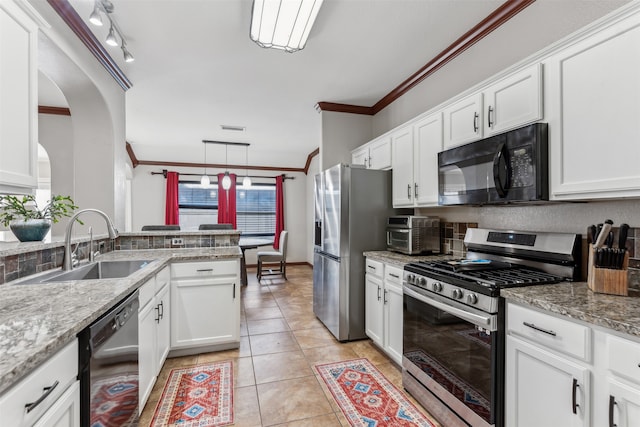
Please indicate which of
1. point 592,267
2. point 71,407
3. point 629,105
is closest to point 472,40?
point 629,105

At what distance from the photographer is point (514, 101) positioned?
1.77 meters

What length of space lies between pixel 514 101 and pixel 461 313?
1.29m

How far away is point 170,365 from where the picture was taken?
252cm

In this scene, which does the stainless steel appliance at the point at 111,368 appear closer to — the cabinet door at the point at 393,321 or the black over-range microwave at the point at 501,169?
the cabinet door at the point at 393,321

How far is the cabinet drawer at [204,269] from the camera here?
257cm

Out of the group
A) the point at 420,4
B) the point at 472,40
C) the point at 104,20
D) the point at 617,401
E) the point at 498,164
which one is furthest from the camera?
the point at 472,40

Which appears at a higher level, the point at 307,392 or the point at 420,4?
the point at 420,4

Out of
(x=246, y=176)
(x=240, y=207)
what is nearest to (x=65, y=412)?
(x=246, y=176)

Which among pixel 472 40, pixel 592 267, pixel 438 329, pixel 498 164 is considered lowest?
pixel 438 329

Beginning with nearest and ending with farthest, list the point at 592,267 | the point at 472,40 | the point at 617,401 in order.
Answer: the point at 617,401 < the point at 592,267 < the point at 472,40

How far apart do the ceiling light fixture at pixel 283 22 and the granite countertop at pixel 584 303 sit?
6.67 ft

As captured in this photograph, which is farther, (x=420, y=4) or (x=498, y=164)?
(x=420, y=4)

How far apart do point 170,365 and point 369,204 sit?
230 cm

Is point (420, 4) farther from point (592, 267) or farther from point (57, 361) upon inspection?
point (57, 361)
